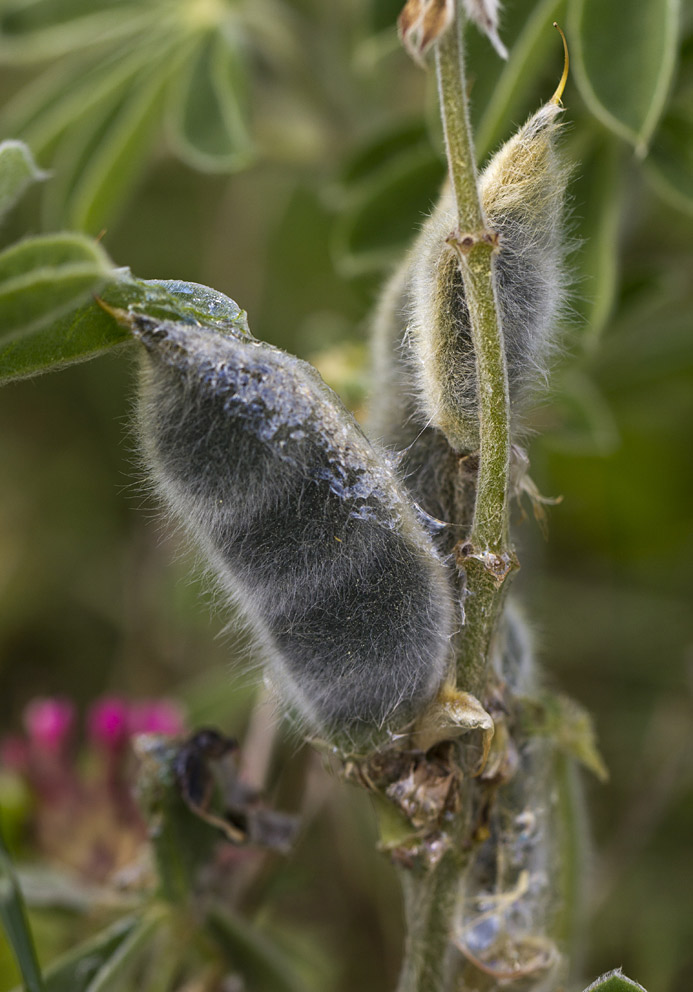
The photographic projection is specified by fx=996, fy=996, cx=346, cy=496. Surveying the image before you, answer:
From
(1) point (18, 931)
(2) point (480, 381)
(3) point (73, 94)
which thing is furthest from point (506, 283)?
(3) point (73, 94)

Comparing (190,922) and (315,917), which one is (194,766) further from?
(315,917)

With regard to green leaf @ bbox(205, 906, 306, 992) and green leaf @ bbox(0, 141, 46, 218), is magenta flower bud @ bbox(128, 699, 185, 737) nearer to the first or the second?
green leaf @ bbox(205, 906, 306, 992)

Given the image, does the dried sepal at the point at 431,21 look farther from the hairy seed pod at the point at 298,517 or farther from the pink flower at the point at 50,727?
the pink flower at the point at 50,727

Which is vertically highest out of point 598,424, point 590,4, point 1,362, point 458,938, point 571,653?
point 590,4

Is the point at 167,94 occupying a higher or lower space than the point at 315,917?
higher

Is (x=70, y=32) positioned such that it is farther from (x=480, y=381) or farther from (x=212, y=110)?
(x=480, y=381)

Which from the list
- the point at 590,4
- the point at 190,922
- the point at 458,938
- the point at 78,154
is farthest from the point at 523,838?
the point at 78,154

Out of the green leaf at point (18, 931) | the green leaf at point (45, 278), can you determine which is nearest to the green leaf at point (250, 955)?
the green leaf at point (18, 931)
